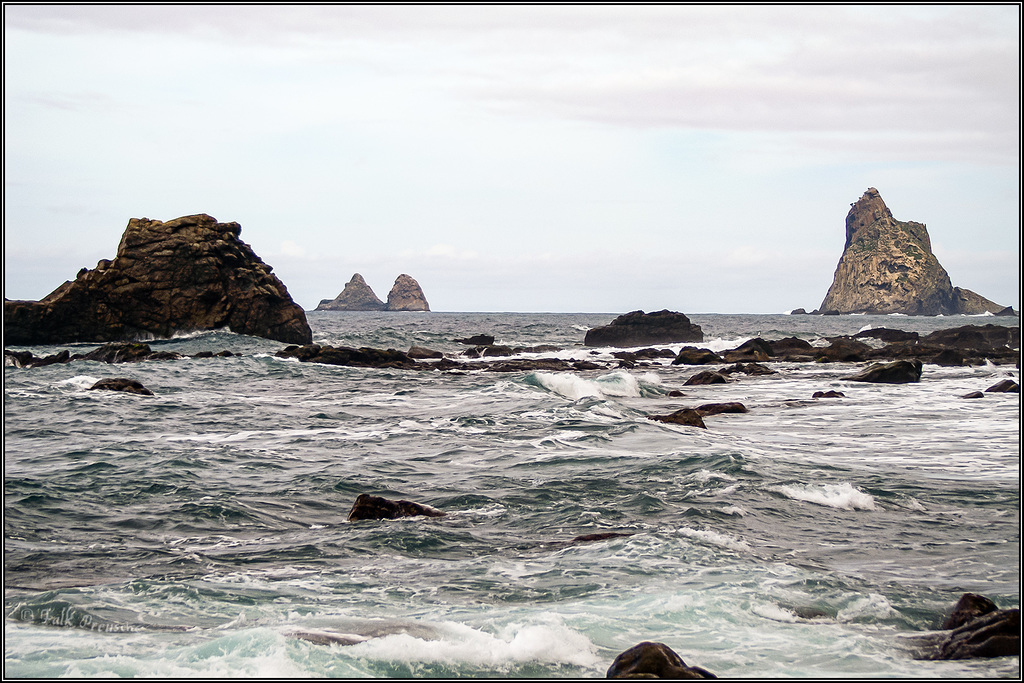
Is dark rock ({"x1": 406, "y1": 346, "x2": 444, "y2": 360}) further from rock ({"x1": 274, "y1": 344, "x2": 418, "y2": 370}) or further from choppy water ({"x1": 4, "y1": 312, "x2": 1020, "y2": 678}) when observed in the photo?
choppy water ({"x1": 4, "y1": 312, "x2": 1020, "y2": 678})

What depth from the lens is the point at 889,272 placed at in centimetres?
17288

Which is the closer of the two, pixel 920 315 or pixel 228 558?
pixel 228 558

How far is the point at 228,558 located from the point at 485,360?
35913mm

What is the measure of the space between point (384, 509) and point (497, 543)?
165 cm

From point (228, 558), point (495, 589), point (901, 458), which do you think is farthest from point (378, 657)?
point (901, 458)

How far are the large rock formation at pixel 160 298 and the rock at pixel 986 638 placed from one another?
46198 millimetres

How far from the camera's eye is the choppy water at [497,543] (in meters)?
5.86

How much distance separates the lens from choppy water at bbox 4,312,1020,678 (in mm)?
5855

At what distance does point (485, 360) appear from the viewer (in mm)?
44125

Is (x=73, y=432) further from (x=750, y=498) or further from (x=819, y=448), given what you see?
(x=819, y=448)

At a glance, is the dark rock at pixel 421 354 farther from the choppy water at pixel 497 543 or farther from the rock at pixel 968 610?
the rock at pixel 968 610

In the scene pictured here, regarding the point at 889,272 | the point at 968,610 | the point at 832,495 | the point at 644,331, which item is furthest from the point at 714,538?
the point at 889,272

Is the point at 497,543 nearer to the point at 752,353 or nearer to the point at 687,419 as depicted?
the point at 687,419

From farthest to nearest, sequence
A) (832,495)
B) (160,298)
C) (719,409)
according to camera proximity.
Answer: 1. (160,298)
2. (719,409)
3. (832,495)
